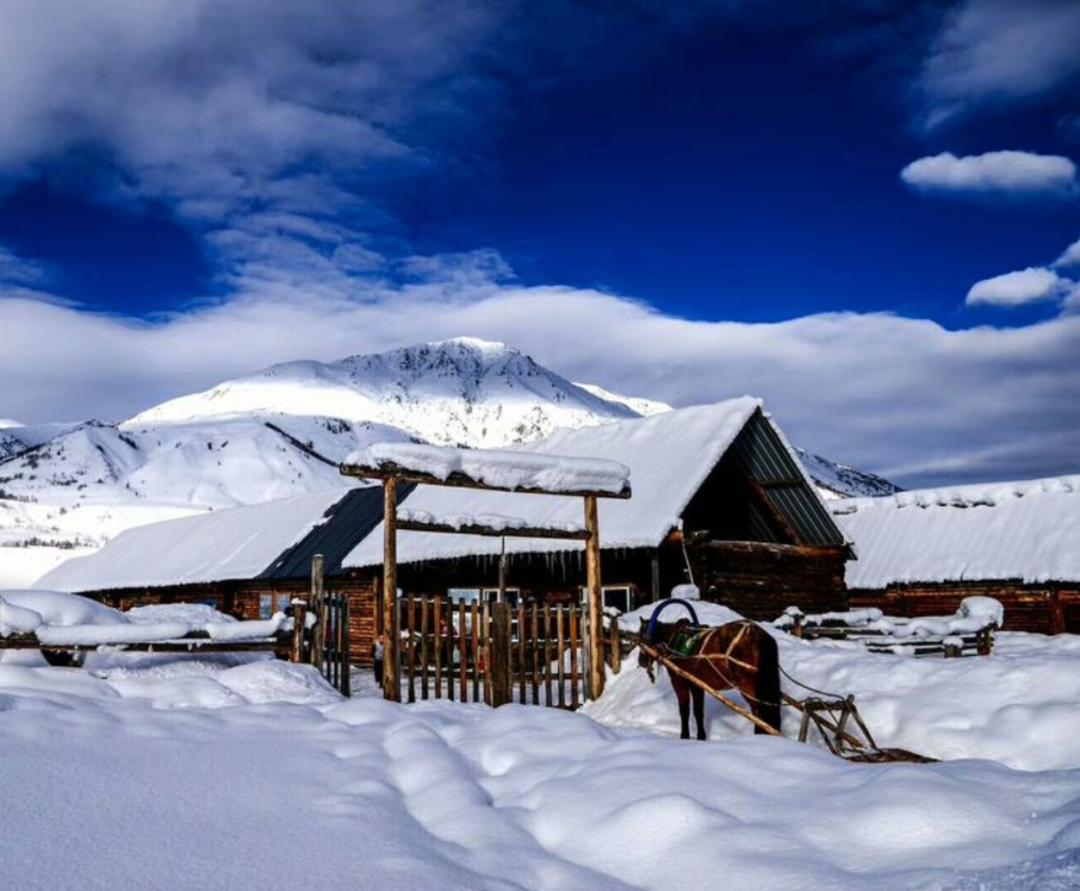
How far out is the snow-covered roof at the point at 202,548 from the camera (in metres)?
32.5

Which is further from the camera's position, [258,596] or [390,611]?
[258,596]

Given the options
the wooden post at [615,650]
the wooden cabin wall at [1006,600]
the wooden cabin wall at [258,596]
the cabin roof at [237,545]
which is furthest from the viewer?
the cabin roof at [237,545]

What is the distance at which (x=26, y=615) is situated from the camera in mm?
8203

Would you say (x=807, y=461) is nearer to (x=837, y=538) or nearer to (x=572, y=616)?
(x=837, y=538)

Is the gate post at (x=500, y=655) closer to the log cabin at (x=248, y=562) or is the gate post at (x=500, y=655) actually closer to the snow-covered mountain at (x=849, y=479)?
the log cabin at (x=248, y=562)

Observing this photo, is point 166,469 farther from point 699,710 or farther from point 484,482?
point 699,710

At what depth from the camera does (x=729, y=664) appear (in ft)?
30.4

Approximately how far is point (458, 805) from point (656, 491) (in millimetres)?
16528

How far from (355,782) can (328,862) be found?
1.20 meters

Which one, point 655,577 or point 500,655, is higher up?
point 655,577

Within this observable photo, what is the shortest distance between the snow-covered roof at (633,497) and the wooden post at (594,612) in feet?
20.7

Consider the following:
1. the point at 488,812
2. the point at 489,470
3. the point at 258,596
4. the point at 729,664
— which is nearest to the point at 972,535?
the point at 489,470

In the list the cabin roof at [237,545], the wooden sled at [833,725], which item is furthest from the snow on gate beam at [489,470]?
the cabin roof at [237,545]

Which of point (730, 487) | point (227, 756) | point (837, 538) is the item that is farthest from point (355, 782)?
point (837, 538)
